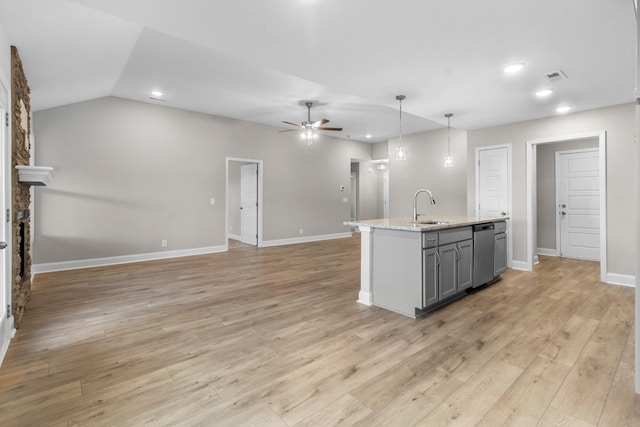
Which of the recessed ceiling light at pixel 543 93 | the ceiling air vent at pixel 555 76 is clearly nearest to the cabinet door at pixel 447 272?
the ceiling air vent at pixel 555 76

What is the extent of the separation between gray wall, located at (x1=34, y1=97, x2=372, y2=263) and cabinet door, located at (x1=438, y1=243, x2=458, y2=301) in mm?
4870

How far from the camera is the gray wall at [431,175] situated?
7.46 meters

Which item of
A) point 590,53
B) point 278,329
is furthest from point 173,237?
point 590,53

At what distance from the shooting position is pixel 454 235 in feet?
11.3

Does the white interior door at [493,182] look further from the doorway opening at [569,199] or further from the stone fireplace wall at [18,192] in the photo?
A: the stone fireplace wall at [18,192]

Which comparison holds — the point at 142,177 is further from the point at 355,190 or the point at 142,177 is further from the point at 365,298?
the point at 355,190

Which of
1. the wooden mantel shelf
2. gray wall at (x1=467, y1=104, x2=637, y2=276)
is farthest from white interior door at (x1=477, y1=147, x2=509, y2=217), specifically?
the wooden mantel shelf

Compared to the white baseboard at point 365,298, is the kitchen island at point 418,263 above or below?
above

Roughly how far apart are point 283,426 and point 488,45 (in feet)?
10.5

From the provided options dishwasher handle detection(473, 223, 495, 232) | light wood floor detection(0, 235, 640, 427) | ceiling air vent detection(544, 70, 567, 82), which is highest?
ceiling air vent detection(544, 70, 567, 82)

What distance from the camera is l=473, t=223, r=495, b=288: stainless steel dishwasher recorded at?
3.83 m

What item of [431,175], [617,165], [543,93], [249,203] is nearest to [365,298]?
[543,93]

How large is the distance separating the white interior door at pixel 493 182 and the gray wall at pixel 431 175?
63.0 inches

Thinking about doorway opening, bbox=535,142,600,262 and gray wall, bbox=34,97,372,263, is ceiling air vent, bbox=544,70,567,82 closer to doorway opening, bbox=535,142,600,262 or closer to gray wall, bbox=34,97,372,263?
doorway opening, bbox=535,142,600,262
